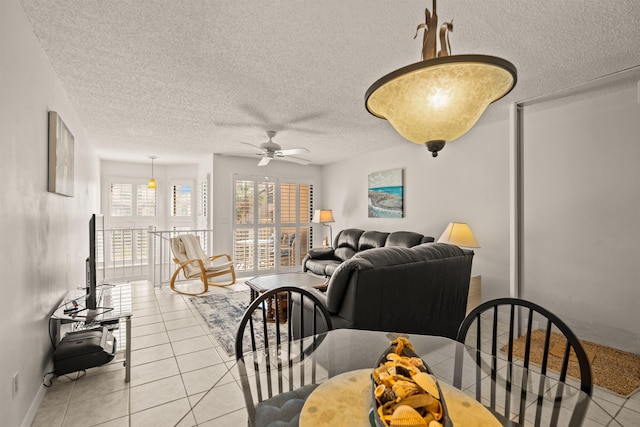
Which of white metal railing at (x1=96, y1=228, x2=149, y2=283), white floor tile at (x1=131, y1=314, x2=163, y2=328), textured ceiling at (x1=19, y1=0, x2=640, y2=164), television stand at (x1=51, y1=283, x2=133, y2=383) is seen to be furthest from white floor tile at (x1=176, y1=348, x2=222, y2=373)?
white metal railing at (x1=96, y1=228, x2=149, y2=283)

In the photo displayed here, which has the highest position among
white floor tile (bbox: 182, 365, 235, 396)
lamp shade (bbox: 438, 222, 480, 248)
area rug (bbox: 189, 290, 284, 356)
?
lamp shade (bbox: 438, 222, 480, 248)

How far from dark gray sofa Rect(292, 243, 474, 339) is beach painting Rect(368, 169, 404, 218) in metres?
2.53

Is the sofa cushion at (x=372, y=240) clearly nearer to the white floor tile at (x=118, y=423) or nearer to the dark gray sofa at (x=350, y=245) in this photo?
the dark gray sofa at (x=350, y=245)

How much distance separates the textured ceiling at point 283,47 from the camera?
1748mm

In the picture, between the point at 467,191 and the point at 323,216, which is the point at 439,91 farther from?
the point at 323,216

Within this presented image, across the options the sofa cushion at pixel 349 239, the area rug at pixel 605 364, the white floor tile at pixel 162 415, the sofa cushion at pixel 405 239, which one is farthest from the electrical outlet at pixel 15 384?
the sofa cushion at pixel 349 239

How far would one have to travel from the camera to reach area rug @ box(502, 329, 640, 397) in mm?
2254

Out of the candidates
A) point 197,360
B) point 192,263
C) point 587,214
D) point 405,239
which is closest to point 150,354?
point 197,360

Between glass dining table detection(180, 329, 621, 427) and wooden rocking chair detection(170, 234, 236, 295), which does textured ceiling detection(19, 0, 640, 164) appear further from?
wooden rocking chair detection(170, 234, 236, 295)

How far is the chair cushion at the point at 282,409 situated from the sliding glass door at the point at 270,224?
5158 millimetres

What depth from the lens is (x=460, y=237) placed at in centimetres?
362

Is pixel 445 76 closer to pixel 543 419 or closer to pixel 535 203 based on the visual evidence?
pixel 543 419

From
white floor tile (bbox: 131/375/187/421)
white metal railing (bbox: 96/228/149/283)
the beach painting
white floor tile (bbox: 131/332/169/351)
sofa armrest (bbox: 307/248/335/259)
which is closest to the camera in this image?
white floor tile (bbox: 131/375/187/421)

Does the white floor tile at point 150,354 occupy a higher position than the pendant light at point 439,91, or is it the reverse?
the pendant light at point 439,91
